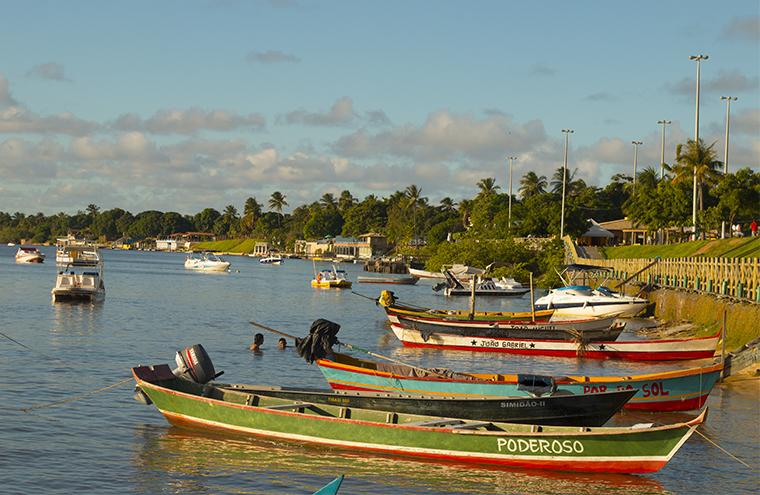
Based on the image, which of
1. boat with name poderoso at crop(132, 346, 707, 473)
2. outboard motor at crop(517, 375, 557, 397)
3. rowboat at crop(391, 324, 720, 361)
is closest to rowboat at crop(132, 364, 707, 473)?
boat with name poderoso at crop(132, 346, 707, 473)

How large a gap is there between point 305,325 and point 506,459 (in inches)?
1519

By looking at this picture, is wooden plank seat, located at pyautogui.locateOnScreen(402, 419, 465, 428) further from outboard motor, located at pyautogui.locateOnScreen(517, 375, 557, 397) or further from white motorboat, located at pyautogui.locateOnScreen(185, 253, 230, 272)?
white motorboat, located at pyautogui.locateOnScreen(185, 253, 230, 272)

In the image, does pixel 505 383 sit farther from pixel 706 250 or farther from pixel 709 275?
pixel 706 250

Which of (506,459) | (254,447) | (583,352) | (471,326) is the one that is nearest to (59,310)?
(471,326)

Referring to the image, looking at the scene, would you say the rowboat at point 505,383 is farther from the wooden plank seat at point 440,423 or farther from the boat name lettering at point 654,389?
the wooden plank seat at point 440,423

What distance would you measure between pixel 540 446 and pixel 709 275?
31.9 metres

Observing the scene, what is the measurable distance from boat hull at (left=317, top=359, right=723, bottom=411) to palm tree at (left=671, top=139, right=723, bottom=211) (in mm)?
66107

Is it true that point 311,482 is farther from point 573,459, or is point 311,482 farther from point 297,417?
point 573,459

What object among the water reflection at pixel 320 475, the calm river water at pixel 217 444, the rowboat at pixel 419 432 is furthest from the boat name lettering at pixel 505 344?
the water reflection at pixel 320 475

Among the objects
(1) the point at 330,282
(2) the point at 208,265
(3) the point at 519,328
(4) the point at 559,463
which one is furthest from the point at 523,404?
(2) the point at 208,265

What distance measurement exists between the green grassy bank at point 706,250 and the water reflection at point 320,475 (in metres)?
35.9

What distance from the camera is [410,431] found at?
62.8ft

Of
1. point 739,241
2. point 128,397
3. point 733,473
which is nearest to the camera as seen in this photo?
point 733,473

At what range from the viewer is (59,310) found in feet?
189
